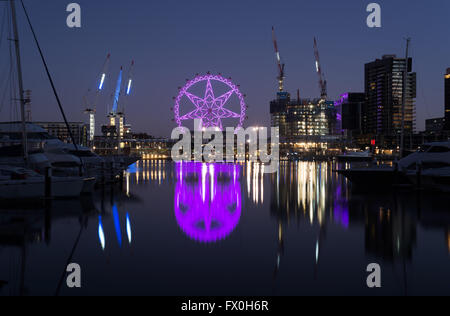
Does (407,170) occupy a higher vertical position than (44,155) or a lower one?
lower

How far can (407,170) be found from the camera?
30.5 metres

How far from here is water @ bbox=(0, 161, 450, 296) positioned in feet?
28.9

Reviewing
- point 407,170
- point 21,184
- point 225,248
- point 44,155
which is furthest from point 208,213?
point 407,170

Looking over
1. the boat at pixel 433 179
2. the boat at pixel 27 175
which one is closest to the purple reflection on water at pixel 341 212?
the boat at pixel 433 179

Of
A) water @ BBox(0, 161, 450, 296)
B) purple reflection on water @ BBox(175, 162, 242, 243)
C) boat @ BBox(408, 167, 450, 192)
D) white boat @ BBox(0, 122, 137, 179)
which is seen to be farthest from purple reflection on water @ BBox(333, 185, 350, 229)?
white boat @ BBox(0, 122, 137, 179)

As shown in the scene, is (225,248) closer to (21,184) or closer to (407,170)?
(21,184)

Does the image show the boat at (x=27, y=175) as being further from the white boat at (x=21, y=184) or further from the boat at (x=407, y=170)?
the boat at (x=407, y=170)

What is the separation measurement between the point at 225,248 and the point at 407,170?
22.5 m

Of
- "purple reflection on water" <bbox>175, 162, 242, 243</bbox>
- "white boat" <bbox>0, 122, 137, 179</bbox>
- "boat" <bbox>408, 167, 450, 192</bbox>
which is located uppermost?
"white boat" <bbox>0, 122, 137, 179</bbox>

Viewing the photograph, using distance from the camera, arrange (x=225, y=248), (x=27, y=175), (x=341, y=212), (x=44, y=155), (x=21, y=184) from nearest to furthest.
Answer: (x=225, y=248) < (x=341, y=212) < (x=21, y=184) < (x=27, y=175) < (x=44, y=155)

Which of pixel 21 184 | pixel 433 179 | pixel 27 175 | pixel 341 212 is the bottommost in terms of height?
pixel 341 212

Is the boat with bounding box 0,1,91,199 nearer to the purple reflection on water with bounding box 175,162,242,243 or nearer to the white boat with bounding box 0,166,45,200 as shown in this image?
the white boat with bounding box 0,166,45,200

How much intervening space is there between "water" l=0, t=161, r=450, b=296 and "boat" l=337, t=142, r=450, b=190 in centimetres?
800
